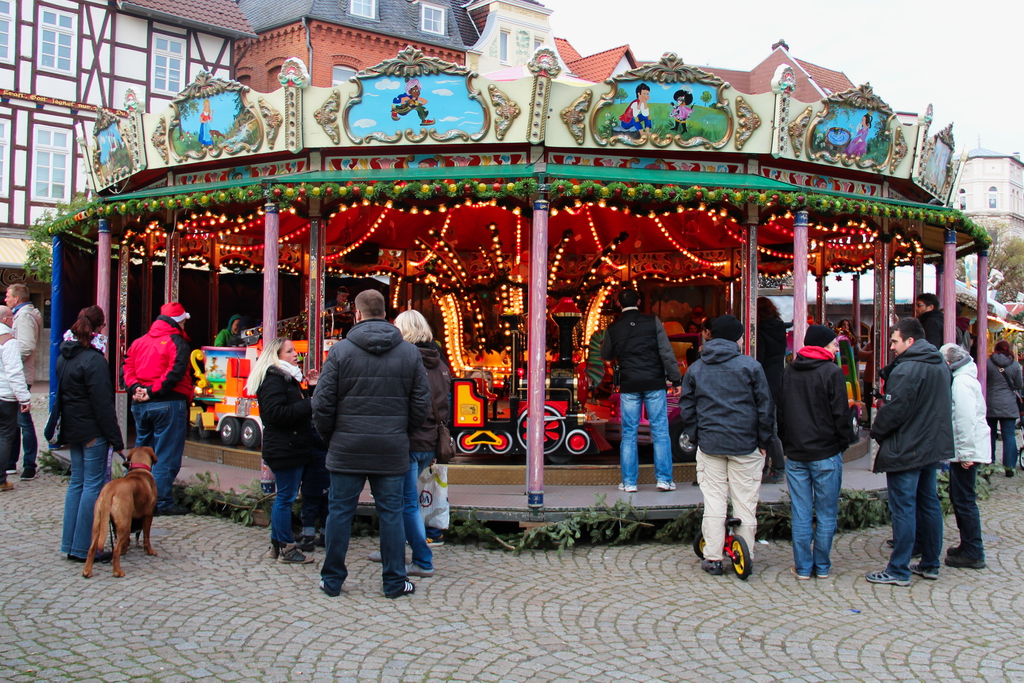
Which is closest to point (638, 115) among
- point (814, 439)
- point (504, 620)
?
point (814, 439)

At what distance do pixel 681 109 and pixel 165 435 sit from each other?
5.35m

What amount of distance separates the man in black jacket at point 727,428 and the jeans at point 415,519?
74.2 inches

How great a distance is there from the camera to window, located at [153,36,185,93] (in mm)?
23375

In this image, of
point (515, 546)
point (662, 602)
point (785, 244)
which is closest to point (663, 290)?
point (785, 244)

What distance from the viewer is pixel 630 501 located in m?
6.60

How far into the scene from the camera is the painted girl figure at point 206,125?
7816 millimetres

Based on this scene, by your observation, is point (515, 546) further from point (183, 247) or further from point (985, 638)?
point (183, 247)

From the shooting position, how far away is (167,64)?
77.4 ft

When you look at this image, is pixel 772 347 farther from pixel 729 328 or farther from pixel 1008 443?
pixel 1008 443

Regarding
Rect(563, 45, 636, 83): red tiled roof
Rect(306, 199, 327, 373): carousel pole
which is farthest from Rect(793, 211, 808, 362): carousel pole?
Rect(563, 45, 636, 83): red tiled roof

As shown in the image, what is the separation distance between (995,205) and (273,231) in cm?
8443

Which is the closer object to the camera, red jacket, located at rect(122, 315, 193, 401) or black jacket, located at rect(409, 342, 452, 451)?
black jacket, located at rect(409, 342, 452, 451)

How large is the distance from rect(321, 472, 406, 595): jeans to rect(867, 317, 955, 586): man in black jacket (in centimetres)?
310

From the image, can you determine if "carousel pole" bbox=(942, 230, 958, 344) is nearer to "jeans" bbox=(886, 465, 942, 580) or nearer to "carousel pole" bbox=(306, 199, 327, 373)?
"jeans" bbox=(886, 465, 942, 580)
